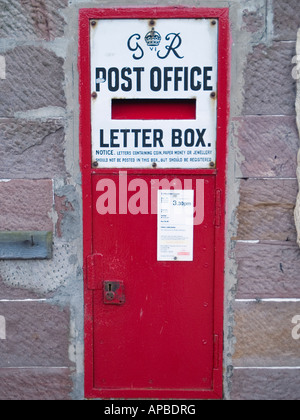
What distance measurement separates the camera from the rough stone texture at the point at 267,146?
5.47 ft

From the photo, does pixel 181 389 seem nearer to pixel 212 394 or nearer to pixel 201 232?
pixel 212 394

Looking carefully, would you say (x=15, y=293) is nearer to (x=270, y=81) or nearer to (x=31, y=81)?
(x=31, y=81)

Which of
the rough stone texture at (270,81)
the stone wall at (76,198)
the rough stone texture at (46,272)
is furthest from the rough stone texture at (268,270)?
the rough stone texture at (46,272)

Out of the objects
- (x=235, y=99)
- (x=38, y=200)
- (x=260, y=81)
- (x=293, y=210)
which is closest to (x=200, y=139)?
(x=235, y=99)

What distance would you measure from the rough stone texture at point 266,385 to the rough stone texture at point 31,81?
1471mm

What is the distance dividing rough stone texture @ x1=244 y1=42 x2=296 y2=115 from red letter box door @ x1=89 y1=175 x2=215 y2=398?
39 centimetres

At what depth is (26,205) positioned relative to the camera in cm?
172

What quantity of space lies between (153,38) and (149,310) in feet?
3.84

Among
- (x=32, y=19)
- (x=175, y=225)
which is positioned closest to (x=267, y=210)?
(x=175, y=225)

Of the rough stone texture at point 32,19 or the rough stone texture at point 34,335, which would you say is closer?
the rough stone texture at point 32,19

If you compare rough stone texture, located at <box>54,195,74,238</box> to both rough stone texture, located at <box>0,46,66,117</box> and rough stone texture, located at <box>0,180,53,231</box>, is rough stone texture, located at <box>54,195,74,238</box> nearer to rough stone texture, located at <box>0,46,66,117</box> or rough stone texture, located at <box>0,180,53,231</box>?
rough stone texture, located at <box>0,180,53,231</box>

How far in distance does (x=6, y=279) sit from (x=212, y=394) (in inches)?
42.2

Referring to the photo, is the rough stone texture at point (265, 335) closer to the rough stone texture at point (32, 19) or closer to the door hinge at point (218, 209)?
the door hinge at point (218, 209)

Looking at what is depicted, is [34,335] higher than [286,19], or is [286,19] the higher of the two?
[286,19]
